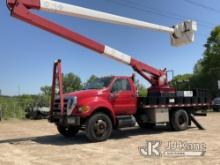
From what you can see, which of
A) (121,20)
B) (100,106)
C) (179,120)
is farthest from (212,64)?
(100,106)

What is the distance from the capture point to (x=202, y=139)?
11891 mm

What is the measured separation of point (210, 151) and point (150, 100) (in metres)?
5.25

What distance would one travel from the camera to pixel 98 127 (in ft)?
39.9

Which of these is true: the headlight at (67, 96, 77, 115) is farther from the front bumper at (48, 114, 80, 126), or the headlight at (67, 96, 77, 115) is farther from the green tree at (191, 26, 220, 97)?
the green tree at (191, 26, 220, 97)

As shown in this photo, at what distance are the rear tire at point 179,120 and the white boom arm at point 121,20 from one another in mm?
3320

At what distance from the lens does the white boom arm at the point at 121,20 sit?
40.6 feet

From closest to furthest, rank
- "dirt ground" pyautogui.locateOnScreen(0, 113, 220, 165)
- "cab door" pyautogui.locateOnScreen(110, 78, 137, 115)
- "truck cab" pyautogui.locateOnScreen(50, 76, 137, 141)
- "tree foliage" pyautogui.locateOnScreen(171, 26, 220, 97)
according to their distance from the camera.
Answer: "dirt ground" pyautogui.locateOnScreen(0, 113, 220, 165), "truck cab" pyautogui.locateOnScreen(50, 76, 137, 141), "cab door" pyautogui.locateOnScreen(110, 78, 137, 115), "tree foliage" pyautogui.locateOnScreen(171, 26, 220, 97)

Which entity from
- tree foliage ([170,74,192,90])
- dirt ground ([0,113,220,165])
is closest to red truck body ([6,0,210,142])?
dirt ground ([0,113,220,165])

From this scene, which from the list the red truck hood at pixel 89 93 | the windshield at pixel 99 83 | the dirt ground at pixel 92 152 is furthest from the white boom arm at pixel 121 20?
the dirt ground at pixel 92 152

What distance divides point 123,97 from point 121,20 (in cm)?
329

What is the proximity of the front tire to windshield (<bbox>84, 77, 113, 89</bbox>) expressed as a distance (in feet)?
4.28

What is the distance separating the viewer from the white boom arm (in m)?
12.4

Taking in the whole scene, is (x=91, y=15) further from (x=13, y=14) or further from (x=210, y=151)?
(x=210, y=151)

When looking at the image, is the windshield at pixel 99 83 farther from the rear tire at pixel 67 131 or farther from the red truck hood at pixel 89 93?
the rear tire at pixel 67 131
